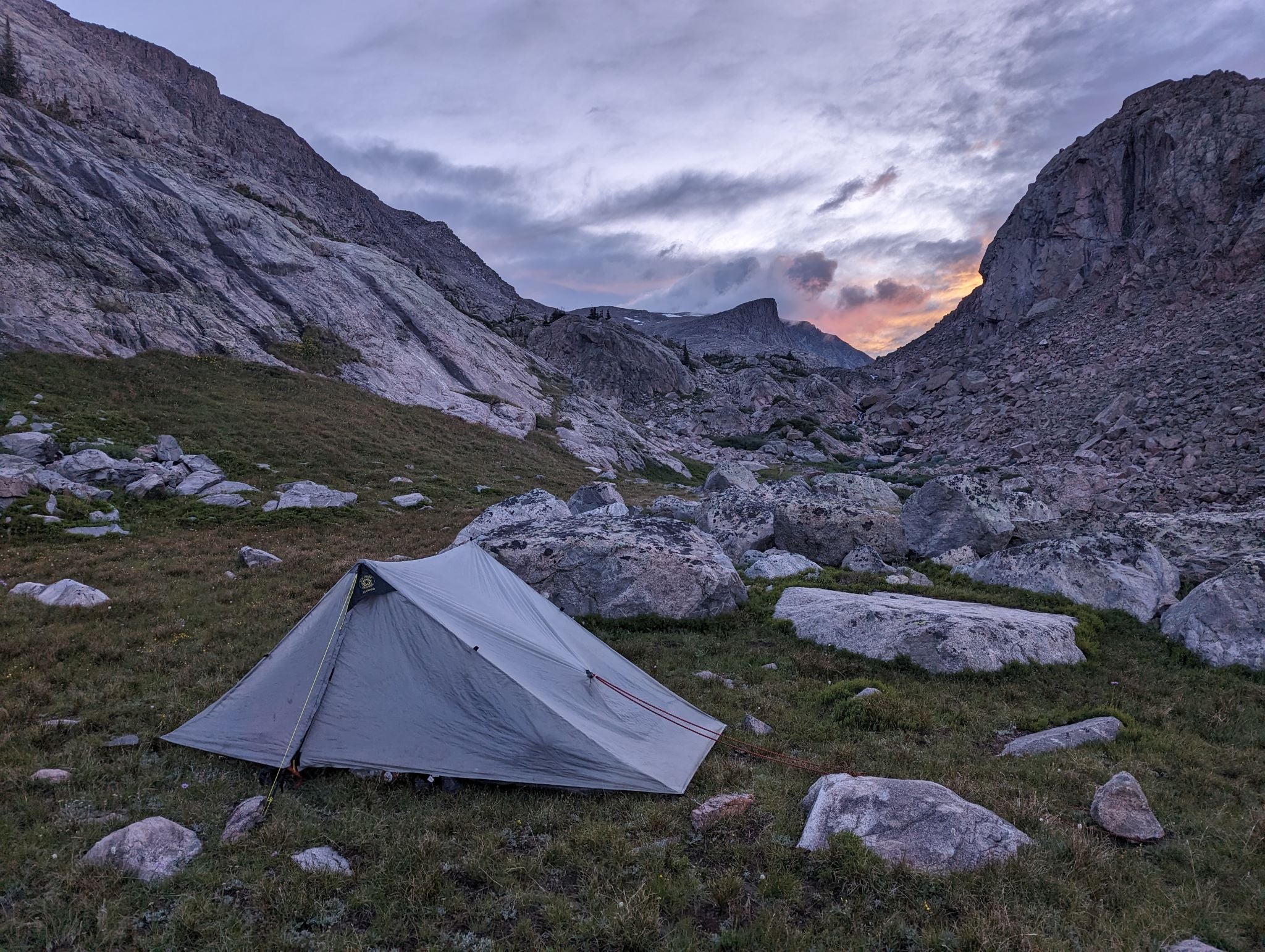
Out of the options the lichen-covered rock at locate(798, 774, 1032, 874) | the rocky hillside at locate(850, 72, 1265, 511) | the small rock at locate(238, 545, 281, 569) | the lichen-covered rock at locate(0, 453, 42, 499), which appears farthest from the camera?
the rocky hillside at locate(850, 72, 1265, 511)

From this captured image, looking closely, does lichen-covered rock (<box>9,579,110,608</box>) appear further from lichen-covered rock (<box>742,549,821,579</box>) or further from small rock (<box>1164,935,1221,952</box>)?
small rock (<box>1164,935,1221,952</box>)

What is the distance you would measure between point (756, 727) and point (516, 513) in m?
13.3

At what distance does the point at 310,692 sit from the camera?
9141mm

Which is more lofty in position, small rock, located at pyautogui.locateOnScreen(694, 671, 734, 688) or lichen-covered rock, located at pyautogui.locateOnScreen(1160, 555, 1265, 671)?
lichen-covered rock, located at pyautogui.locateOnScreen(1160, 555, 1265, 671)

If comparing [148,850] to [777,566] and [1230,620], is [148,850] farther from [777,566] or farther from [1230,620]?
[1230,620]

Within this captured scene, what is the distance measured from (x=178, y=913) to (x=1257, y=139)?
107 m

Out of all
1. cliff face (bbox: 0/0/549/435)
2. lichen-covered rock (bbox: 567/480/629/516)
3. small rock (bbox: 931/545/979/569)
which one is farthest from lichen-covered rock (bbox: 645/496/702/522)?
cliff face (bbox: 0/0/549/435)

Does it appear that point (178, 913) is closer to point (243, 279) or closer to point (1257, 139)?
point (243, 279)

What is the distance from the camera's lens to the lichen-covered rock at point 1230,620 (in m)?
12.5

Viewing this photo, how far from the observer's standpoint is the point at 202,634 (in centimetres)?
1345

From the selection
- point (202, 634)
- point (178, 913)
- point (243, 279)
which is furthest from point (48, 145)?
point (178, 913)

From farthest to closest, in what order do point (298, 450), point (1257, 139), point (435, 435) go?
point (1257, 139) < point (435, 435) < point (298, 450)

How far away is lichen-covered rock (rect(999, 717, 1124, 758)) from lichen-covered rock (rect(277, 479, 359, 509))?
24615 mm

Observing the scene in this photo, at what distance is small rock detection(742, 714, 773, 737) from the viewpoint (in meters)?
10.2
